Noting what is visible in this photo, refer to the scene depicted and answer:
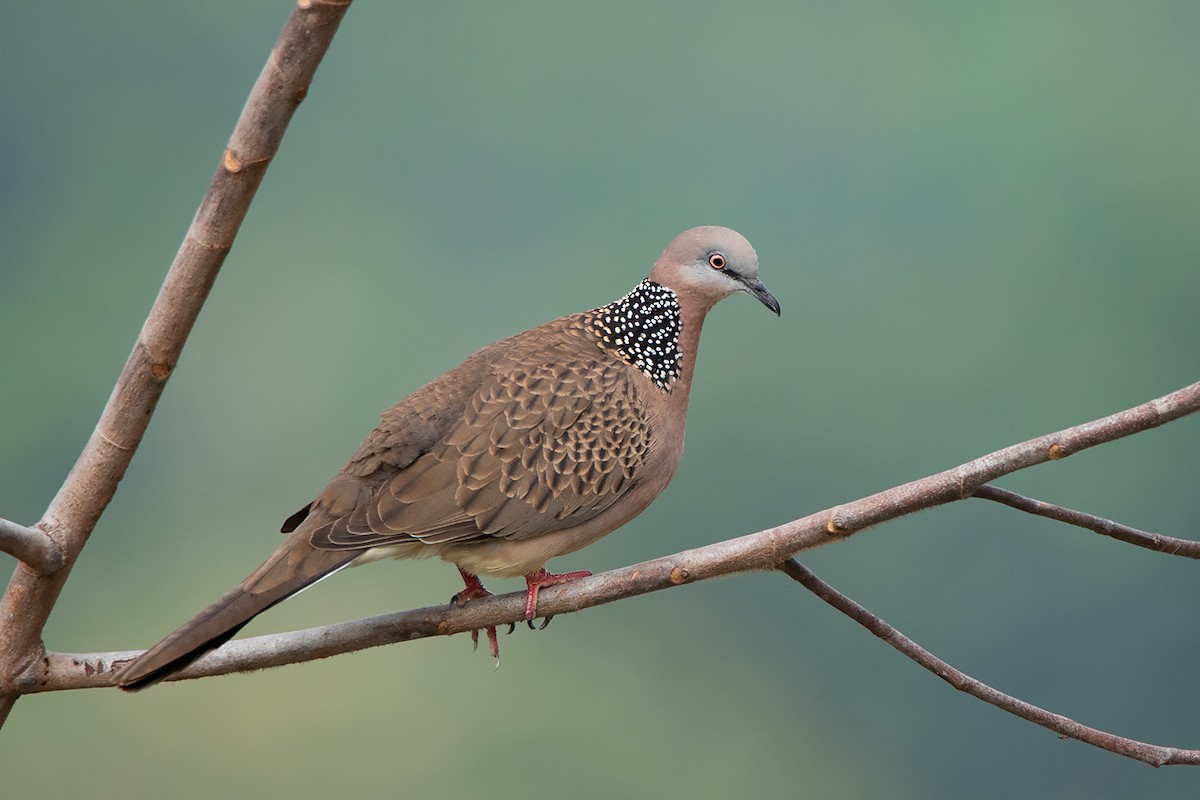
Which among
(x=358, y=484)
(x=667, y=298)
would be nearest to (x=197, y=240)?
(x=358, y=484)

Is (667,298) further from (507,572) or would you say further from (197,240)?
(197,240)

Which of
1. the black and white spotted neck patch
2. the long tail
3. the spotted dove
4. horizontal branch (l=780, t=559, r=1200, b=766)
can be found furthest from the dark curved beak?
the long tail

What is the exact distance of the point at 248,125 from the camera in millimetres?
1967

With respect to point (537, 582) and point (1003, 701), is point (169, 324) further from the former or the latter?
point (1003, 701)

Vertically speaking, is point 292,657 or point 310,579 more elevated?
point 310,579

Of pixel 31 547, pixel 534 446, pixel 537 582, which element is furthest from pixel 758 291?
pixel 31 547

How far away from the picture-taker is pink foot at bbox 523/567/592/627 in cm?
242

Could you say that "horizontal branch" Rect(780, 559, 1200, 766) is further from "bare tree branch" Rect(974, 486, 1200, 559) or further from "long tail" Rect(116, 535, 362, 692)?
"long tail" Rect(116, 535, 362, 692)

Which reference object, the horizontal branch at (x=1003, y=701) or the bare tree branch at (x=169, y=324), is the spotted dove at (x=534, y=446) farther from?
the horizontal branch at (x=1003, y=701)

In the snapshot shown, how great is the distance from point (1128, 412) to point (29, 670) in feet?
6.61

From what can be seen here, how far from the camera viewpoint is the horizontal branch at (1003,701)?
224cm

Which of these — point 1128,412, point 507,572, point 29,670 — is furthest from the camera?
point 507,572

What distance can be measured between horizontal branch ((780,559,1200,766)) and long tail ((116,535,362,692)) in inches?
33.8

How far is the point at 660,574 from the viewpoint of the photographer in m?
2.16
